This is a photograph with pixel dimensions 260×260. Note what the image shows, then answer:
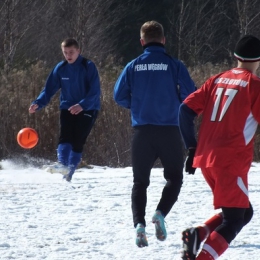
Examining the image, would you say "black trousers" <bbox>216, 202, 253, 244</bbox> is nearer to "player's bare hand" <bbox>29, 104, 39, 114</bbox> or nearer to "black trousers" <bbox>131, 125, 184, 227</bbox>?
"black trousers" <bbox>131, 125, 184, 227</bbox>

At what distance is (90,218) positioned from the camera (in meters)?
7.07

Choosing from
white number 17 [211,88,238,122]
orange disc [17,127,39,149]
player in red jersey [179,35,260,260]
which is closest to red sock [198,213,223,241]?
player in red jersey [179,35,260,260]

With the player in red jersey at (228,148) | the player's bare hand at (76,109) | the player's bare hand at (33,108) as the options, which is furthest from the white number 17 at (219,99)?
the player's bare hand at (33,108)

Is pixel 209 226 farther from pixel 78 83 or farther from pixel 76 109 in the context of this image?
pixel 78 83

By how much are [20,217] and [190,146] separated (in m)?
2.70

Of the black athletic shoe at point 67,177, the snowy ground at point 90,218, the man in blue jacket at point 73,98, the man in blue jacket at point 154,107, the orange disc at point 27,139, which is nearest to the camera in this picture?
the snowy ground at point 90,218

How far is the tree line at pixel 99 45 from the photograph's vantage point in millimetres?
13102

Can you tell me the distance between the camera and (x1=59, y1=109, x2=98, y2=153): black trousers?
9109 mm

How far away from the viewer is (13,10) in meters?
19.8

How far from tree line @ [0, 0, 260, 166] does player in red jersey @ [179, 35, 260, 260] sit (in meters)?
8.42

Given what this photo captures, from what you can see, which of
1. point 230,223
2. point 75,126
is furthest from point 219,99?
point 75,126

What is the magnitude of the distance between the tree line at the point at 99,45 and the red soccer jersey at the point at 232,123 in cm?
844

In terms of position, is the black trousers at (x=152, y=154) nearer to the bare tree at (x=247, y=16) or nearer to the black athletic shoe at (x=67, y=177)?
the black athletic shoe at (x=67, y=177)

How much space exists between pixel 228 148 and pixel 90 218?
270 centimetres
